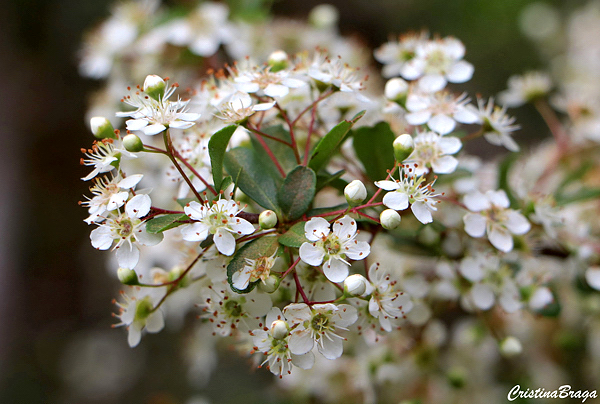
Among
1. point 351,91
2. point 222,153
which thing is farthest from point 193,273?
point 351,91

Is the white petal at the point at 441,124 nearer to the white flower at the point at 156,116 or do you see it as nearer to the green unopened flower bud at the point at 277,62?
the green unopened flower bud at the point at 277,62

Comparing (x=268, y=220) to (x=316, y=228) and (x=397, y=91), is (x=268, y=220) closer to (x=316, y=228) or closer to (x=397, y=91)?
(x=316, y=228)

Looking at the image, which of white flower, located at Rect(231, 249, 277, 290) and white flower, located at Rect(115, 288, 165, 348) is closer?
white flower, located at Rect(231, 249, 277, 290)

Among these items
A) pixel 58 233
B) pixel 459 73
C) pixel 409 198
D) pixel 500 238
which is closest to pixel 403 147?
pixel 409 198

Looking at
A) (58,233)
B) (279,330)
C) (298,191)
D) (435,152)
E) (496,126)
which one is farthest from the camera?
(58,233)

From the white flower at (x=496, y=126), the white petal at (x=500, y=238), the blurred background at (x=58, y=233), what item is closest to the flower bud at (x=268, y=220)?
the white petal at (x=500, y=238)

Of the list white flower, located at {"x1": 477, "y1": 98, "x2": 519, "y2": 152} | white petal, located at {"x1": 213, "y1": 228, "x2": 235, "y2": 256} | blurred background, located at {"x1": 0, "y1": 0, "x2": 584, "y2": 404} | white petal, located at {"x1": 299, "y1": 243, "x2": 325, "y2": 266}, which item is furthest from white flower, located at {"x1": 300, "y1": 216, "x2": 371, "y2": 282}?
blurred background, located at {"x1": 0, "y1": 0, "x2": 584, "y2": 404}

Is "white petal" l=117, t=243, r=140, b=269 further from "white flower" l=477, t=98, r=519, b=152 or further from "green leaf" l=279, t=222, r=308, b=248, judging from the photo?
"white flower" l=477, t=98, r=519, b=152
